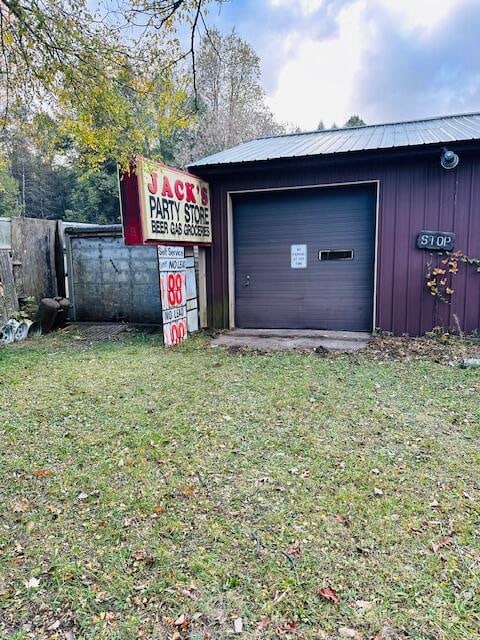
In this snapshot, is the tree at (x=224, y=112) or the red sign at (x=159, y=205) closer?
the red sign at (x=159, y=205)

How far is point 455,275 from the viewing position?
5.76 metres

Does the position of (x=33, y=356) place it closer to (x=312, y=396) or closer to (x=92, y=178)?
(x=312, y=396)

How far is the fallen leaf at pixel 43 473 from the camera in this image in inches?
98.1

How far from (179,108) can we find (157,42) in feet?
1.77

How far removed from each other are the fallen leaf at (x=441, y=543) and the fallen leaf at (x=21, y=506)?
2.03 metres

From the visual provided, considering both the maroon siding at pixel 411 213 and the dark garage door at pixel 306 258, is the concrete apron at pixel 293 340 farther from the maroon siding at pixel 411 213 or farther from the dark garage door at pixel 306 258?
the maroon siding at pixel 411 213

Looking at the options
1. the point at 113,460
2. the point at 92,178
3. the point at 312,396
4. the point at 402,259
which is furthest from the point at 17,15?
the point at 92,178

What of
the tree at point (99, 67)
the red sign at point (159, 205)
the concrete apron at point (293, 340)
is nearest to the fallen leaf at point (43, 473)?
the tree at point (99, 67)

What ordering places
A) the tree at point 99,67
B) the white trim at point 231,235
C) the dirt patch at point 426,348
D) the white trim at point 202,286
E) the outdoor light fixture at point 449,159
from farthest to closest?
the white trim at point 202,286
the white trim at point 231,235
the outdoor light fixture at point 449,159
the dirt patch at point 426,348
the tree at point 99,67

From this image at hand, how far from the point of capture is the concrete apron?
5652mm

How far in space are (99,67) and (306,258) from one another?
4.09 m

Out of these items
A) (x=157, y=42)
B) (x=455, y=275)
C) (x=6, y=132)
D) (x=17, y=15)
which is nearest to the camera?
(x=17, y=15)

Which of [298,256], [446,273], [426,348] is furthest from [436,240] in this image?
[298,256]

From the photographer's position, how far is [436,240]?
5.73 meters
